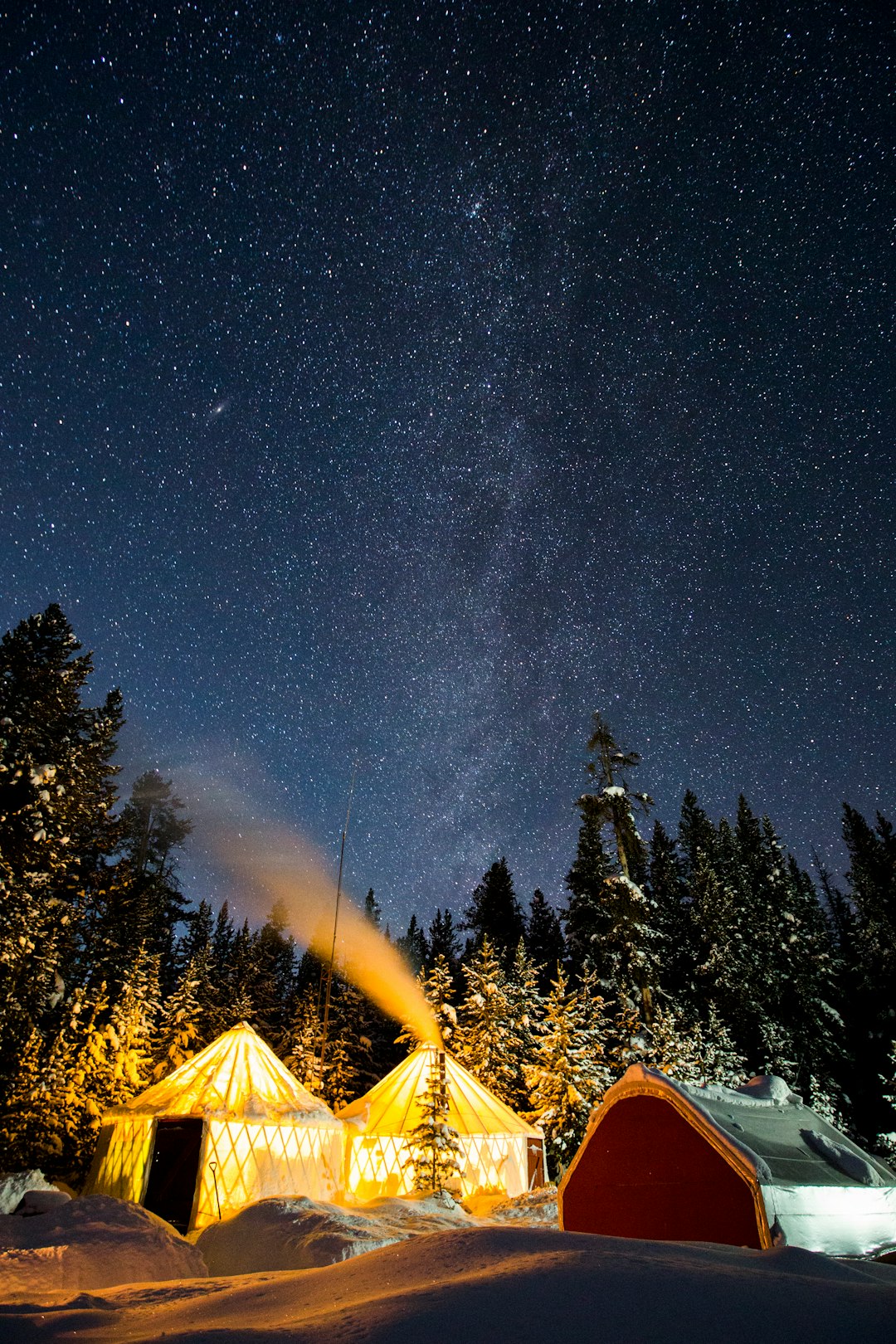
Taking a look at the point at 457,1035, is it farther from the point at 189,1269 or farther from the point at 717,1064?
the point at 189,1269

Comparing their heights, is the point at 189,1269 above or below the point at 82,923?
below

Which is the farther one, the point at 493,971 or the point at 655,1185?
the point at 493,971

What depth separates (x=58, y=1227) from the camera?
10.7m

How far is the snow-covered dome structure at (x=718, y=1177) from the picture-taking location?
8.12m

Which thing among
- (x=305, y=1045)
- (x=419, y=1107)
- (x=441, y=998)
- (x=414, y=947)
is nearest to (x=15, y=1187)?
(x=419, y=1107)

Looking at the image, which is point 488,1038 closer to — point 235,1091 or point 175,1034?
point 175,1034

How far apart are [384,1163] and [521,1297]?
17868mm

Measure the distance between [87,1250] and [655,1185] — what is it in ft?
25.2

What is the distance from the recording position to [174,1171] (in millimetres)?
16562

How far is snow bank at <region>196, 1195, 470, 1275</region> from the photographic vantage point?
1020 cm

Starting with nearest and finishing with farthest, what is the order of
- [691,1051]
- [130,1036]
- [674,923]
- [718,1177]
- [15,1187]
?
[718,1177] < [15,1187] < [691,1051] < [130,1036] < [674,923]

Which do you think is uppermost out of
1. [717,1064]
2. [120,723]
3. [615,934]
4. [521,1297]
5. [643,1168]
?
[120,723]

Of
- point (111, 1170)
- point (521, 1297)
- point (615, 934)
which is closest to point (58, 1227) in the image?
point (111, 1170)

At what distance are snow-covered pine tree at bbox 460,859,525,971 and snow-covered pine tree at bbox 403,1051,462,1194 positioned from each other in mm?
22180
